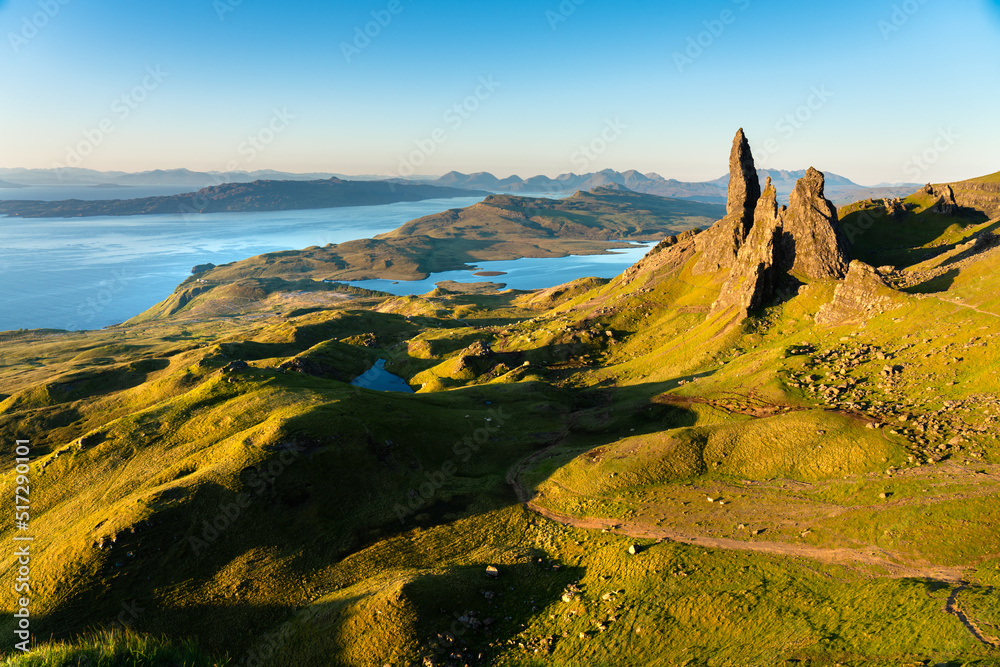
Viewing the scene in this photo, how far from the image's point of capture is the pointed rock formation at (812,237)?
8900 centimetres

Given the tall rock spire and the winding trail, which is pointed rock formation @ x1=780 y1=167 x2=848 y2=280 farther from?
the winding trail

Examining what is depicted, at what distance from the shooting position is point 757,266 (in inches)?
3442

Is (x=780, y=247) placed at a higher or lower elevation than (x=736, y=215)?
lower

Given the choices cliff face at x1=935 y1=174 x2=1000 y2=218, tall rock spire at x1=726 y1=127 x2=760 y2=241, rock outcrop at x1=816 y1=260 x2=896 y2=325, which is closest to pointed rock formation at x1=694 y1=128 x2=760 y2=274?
tall rock spire at x1=726 y1=127 x2=760 y2=241

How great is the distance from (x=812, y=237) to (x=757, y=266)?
48.5 feet

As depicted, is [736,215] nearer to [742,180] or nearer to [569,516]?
[742,180]

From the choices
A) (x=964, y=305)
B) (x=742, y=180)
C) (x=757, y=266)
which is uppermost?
(x=742, y=180)

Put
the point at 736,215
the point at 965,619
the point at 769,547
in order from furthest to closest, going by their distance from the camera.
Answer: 1. the point at 736,215
2. the point at 769,547
3. the point at 965,619

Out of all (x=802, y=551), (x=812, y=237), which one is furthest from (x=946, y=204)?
(x=802, y=551)

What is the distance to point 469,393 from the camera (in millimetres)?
82250

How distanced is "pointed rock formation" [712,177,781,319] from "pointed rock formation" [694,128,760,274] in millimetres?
5734

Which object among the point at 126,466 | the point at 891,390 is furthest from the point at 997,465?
the point at 126,466

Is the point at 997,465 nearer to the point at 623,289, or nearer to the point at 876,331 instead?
the point at 876,331

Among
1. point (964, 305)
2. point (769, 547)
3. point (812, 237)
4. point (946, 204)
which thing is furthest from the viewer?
point (946, 204)
